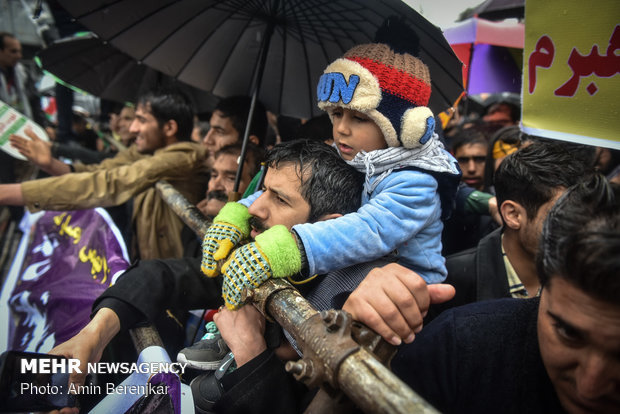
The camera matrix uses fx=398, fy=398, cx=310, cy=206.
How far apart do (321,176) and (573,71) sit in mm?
1338

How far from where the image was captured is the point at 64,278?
2400 mm

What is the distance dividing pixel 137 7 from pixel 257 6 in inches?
27.9

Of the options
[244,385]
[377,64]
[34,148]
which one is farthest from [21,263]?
[377,64]

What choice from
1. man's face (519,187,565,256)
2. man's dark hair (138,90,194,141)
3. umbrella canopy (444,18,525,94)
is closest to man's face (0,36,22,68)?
man's dark hair (138,90,194,141)

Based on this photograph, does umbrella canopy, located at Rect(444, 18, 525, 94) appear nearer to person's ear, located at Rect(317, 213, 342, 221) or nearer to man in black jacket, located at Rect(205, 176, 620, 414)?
person's ear, located at Rect(317, 213, 342, 221)

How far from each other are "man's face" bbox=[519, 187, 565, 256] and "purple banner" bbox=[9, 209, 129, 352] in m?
2.22

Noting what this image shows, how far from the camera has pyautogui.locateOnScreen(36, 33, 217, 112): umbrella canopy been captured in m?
4.00

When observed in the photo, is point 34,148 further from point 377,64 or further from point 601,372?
point 601,372

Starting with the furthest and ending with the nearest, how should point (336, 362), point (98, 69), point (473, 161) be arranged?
point (98, 69) → point (473, 161) → point (336, 362)

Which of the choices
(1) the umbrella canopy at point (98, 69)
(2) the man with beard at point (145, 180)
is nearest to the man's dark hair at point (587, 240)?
(2) the man with beard at point (145, 180)

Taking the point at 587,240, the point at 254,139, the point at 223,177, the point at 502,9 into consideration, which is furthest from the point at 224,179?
A: the point at 502,9

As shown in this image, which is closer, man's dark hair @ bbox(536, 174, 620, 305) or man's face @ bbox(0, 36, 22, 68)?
man's dark hair @ bbox(536, 174, 620, 305)

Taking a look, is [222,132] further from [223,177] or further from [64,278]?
[64,278]

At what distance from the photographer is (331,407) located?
3.20 ft
